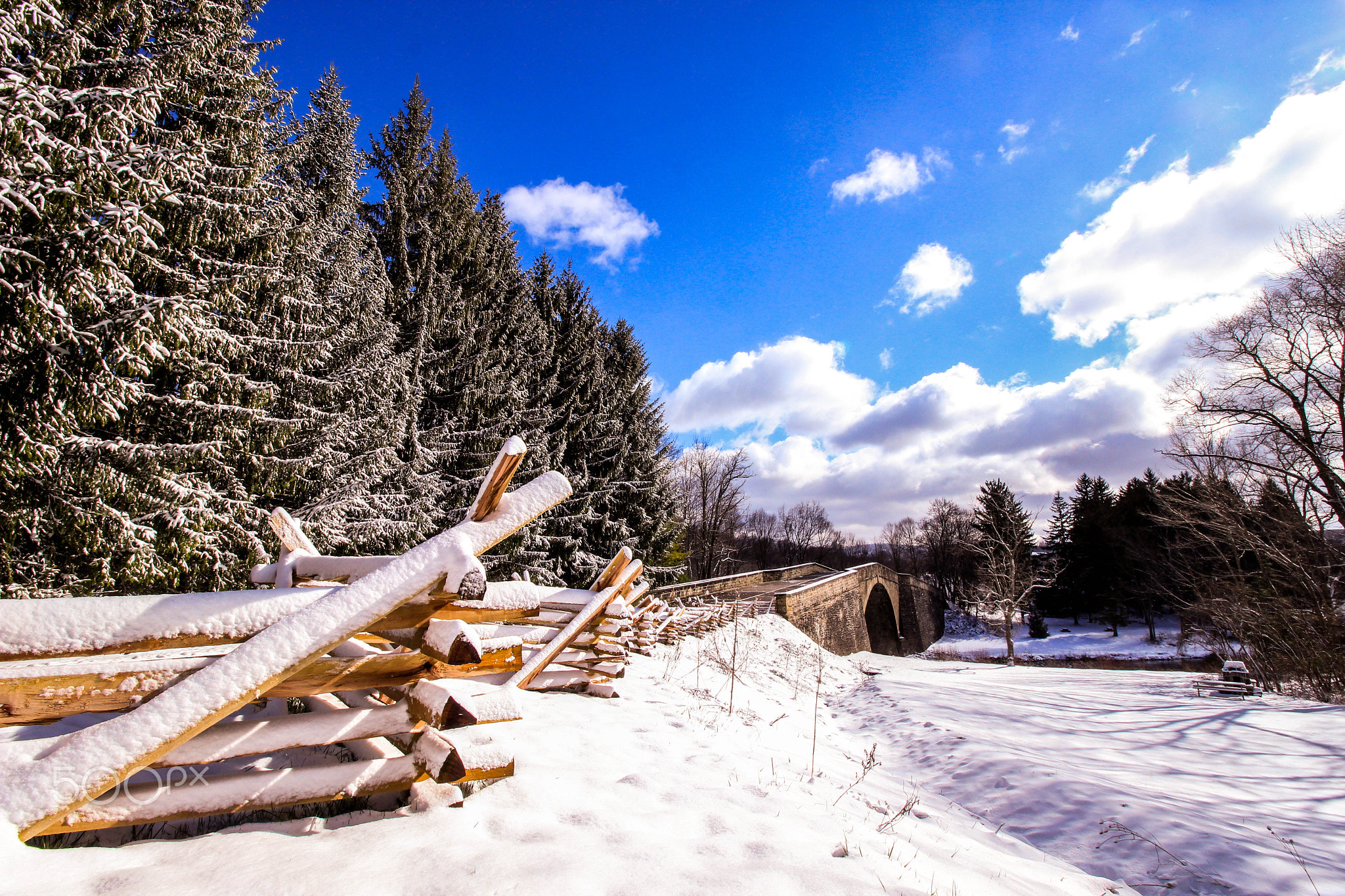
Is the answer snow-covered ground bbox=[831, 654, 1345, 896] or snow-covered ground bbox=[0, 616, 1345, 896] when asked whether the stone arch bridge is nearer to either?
snow-covered ground bbox=[831, 654, 1345, 896]

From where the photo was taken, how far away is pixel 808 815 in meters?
3.08

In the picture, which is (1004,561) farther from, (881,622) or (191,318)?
(191,318)

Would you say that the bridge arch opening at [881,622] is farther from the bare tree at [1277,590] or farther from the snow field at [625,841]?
the snow field at [625,841]

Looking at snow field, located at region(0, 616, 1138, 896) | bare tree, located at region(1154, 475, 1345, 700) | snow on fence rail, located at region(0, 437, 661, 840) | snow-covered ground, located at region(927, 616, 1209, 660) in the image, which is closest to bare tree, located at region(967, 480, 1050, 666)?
snow-covered ground, located at region(927, 616, 1209, 660)

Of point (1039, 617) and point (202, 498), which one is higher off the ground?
point (202, 498)

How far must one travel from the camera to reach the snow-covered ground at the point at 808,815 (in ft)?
6.38

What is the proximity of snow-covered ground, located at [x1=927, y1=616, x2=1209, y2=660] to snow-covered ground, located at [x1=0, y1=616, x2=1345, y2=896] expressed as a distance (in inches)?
939

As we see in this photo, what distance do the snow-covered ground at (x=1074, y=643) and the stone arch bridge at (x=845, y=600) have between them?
2652mm

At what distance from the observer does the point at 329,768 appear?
245 centimetres

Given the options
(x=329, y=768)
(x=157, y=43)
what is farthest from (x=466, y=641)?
(x=157, y=43)

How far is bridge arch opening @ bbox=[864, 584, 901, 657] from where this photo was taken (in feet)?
102

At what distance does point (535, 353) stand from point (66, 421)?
1088 centimetres

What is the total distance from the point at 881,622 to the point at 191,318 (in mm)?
35086

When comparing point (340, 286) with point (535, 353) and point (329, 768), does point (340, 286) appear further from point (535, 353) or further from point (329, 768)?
point (329, 768)
